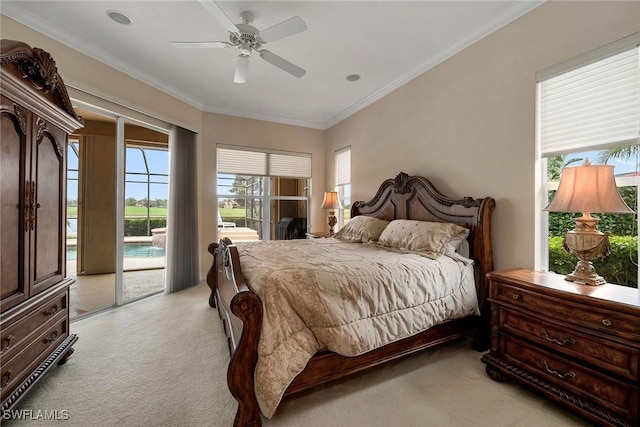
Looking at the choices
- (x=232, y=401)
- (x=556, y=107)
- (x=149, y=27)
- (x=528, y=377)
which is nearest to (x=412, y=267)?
(x=528, y=377)

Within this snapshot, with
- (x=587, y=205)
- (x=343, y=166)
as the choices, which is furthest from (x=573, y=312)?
(x=343, y=166)

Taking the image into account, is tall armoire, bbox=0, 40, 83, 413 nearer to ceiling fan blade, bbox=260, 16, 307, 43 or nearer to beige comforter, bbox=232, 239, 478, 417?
beige comforter, bbox=232, 239, 478, 417

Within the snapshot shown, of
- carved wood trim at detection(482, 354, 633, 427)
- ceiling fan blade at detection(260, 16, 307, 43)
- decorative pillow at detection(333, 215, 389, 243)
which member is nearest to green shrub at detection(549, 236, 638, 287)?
carved wood trim at detection(482, 354, 633, 427)

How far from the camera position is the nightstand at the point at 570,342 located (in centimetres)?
139

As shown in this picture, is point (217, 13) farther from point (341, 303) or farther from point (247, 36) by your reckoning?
point (341, 303)

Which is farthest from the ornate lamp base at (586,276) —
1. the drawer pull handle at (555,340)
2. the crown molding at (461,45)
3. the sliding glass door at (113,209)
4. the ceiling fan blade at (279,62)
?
the sliding glass door at (113,209)

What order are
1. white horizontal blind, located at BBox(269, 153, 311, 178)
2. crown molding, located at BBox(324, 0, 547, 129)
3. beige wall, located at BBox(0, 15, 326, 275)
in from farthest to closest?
white horizontal blind, located at BBox(269, 153, 311, 178) < beige wall, located at BBox(0, 15, 326, 275) < crown molding, located at BBox(324, 0, 547, 129)

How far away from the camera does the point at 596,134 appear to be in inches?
76.7

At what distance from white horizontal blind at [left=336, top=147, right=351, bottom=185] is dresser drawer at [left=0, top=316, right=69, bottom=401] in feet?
13.3

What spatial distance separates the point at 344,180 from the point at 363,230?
1829 mm

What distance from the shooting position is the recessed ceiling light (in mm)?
2393

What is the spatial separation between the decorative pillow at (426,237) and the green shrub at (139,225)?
128 inches

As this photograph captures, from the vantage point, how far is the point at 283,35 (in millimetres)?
2201

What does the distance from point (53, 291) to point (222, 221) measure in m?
2.98
